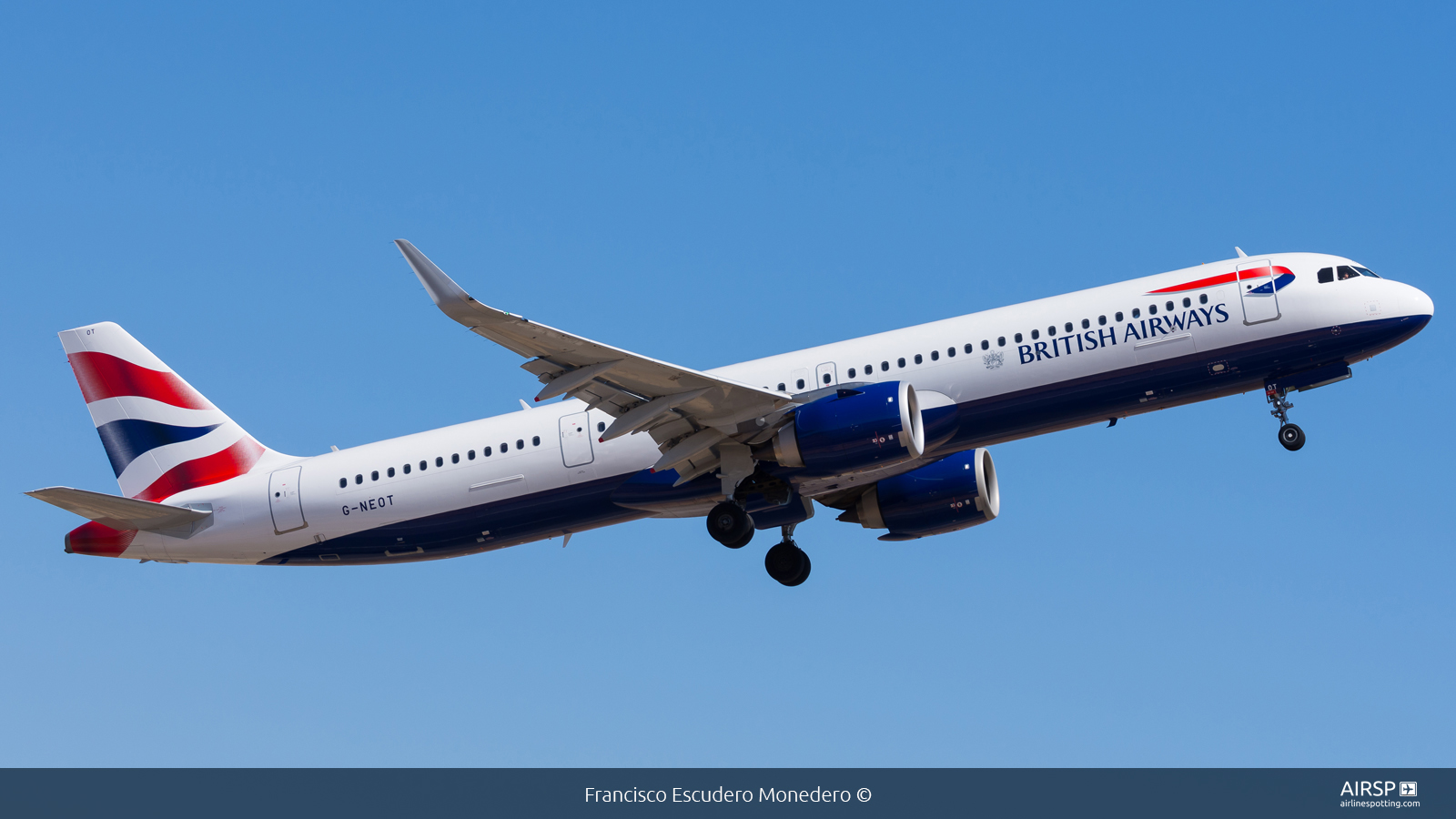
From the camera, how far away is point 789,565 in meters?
34.8

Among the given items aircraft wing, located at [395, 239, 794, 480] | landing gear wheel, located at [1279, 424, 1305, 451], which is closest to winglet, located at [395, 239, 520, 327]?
aircraft wing, located at [395, 239, 794, 480]

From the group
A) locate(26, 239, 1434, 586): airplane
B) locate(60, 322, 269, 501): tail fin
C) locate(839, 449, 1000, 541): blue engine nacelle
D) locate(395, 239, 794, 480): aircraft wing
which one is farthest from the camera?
Result: locate(60, 322, 269, 501): tail fin

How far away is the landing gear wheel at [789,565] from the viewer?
34844 mm

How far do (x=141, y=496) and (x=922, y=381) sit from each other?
781 inches

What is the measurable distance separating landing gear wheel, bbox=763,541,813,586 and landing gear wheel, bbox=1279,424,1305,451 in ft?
37.7

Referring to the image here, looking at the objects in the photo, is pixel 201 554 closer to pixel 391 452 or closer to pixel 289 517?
pixel 289 517

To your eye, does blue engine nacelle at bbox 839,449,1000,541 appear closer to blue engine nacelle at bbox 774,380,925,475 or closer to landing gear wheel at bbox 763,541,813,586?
landing gear wheel at bbox 763,541,813,586

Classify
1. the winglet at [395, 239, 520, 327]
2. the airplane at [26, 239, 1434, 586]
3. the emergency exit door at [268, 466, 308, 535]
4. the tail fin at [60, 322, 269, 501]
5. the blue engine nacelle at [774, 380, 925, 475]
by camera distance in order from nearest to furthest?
the winglet at [395, 239, 520, 327] < the blue engine nacelle at [774, 380, 925, 475] < the airplane at [26, 239, 1434, 586] < the emergency exit door at [268, 466, 308, 535] < the tail fin at [60, 322, 269, 501]

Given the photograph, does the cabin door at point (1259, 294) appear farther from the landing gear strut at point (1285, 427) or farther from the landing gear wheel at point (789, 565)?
the landing gear wheel at point (789, 565)

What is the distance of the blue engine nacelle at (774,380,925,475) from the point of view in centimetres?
2809

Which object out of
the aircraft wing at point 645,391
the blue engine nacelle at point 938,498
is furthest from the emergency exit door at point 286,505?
the blue engine nacelle at point 938,498

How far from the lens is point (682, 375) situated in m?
28.3

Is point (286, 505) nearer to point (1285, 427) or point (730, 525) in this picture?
point (730, 525)

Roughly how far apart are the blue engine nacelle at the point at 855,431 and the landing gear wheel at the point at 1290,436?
7.67m
